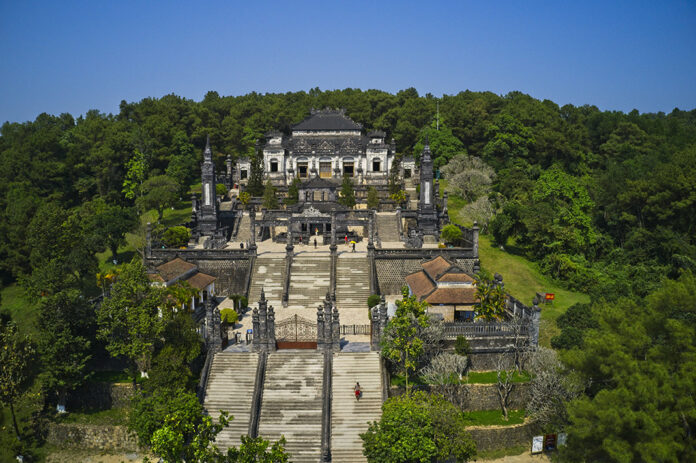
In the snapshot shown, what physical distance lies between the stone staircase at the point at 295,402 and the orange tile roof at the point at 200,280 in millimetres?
10092

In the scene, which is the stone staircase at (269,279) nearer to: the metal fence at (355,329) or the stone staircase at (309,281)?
the stone staircase at (309,281)

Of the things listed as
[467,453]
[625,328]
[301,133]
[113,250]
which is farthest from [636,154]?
[113,250]

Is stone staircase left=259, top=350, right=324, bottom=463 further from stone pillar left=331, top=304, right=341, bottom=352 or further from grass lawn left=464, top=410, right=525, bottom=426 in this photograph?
grass lawn left=464, top=410, right=525, bottom=426

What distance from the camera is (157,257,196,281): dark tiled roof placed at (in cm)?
3569

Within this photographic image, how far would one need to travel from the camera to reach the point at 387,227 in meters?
52.0

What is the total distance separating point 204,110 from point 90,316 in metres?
61.1

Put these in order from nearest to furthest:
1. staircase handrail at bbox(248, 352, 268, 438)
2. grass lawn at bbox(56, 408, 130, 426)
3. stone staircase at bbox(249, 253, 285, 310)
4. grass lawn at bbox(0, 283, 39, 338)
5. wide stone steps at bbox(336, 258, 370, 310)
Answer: staircase handrail at bbox(248, 352, 268, 438) → grass lawn at bbox(56, 408, 130, 426) → wide stone steps at bbox(336, 258, 370, 310) → grass lawn at bbox(0, 283, 39, 338) → stone staircase at bbox(249, 253, 285, 310)

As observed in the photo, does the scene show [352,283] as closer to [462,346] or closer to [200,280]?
[200,280]

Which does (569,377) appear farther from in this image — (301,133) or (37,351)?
(301,133)

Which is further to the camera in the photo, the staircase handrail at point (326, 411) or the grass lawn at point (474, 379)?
the grass lawn at point (474, 379)

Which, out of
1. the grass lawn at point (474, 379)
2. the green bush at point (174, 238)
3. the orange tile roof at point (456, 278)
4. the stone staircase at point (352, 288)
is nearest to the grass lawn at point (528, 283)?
the grass lawn at point (474, 379)

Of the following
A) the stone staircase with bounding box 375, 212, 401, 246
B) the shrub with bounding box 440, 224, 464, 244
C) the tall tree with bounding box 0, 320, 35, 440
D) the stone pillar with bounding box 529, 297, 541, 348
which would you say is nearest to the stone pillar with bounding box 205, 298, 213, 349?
the tall tree with bounding box 0, 320, 35, 440

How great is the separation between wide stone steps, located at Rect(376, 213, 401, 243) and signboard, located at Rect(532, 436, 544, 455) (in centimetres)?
2694

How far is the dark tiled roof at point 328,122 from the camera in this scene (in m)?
76.1
